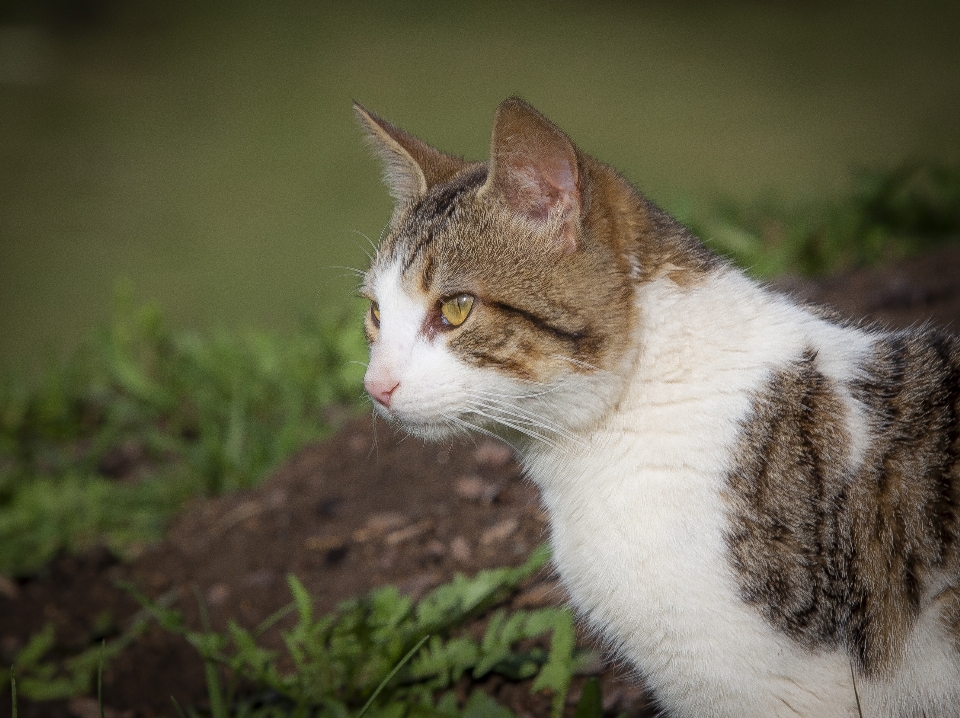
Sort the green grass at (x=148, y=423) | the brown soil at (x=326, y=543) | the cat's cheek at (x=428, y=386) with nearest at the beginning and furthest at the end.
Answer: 1. the cat's cheek at (x=428, y=386)
2. the brown soil at (x=326, y=543)
3. the green grass at (x=148, y=423)

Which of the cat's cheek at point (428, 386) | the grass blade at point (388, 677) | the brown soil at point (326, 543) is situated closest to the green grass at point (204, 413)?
the brown soil at point (326, 543)

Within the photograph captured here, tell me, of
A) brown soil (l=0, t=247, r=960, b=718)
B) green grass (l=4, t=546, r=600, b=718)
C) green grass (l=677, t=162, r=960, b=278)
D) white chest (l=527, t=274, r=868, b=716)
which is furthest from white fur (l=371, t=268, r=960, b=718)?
green grass (l=677, t=162, r=960, b=278)

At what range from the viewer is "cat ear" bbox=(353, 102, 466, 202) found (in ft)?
7.50

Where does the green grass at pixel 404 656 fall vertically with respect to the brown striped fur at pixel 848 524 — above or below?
below

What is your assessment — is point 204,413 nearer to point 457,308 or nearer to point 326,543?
point 326,543

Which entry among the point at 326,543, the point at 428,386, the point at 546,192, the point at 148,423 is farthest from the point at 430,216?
the point at 148,423

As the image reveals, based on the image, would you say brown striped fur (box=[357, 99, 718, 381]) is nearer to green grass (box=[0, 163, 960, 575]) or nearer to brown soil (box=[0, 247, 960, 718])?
brown soil (box=[0, 247, 960, 718])

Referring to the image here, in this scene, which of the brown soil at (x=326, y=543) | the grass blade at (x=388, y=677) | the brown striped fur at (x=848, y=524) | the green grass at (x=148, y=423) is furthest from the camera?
the green grass at (x=148, y=423)

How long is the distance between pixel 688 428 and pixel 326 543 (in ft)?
5.62

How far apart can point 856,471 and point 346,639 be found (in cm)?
139

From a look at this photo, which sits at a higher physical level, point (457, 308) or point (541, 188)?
point (541, 188)

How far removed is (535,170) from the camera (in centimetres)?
189

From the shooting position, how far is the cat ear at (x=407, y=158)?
7.50ft

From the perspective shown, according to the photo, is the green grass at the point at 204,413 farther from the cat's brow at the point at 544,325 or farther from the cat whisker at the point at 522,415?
the cat's brow at the point at 544,325
